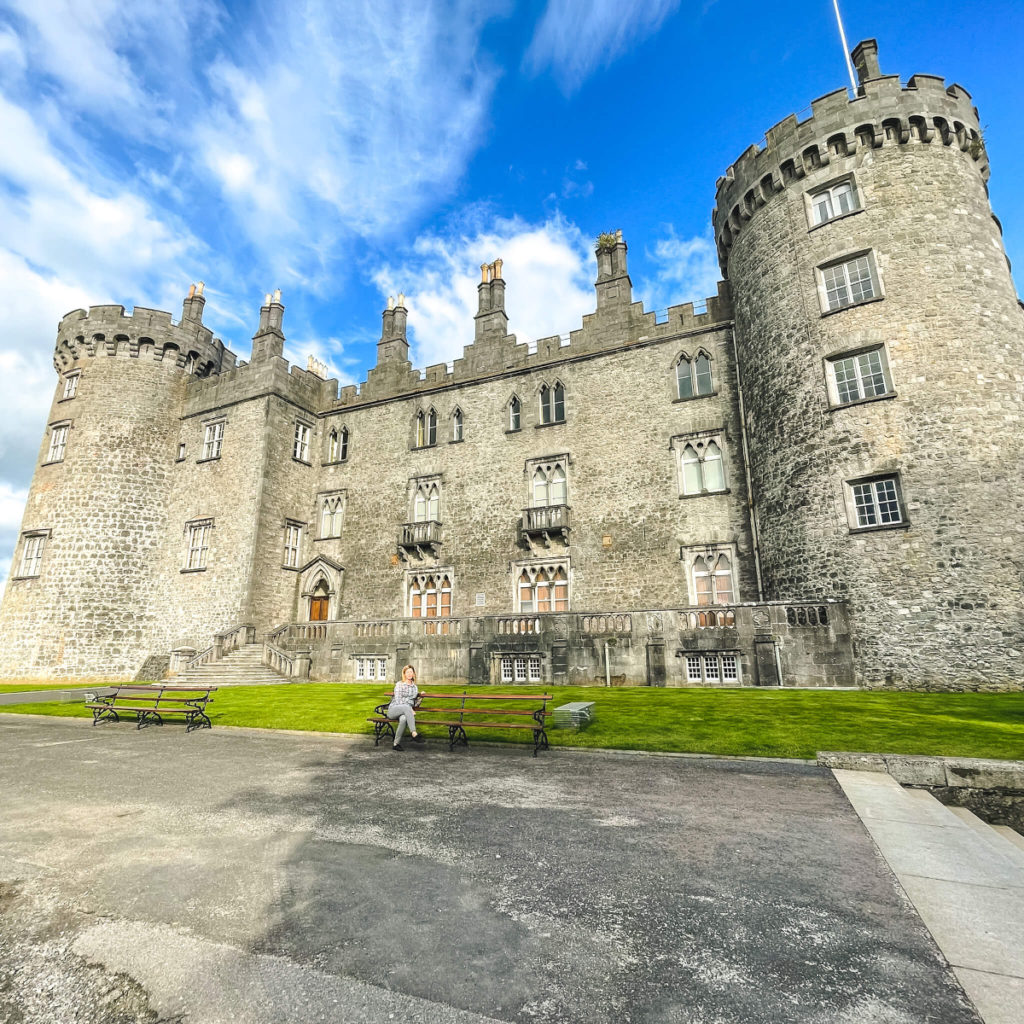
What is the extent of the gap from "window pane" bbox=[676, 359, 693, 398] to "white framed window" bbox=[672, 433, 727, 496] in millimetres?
1903

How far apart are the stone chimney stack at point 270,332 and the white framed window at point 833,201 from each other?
77.3 ft

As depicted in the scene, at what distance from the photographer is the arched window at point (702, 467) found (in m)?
21.3

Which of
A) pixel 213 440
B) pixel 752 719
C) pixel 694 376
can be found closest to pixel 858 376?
pixel 694 376

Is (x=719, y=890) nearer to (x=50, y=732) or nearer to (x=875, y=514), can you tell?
(x=50, y=732)

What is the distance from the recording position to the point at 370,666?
2077 centimetres

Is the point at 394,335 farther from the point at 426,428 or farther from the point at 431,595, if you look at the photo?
the point at 431,595

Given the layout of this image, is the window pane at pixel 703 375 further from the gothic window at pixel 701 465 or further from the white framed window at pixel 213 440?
the white framed window at pixel 213 440

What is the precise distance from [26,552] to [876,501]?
1403 inches

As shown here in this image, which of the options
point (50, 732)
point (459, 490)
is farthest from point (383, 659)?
point (50, 732)

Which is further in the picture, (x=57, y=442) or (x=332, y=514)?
(x=57, y=442)

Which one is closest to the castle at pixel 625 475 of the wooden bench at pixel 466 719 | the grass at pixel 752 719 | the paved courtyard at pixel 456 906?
the grass at pixel 752 719

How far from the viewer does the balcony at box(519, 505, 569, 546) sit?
74.5ft

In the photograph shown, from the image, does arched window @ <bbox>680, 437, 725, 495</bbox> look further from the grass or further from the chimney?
the chimney

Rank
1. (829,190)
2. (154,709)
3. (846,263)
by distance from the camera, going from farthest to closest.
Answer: (829,190)
(846,263)
(154,709)
